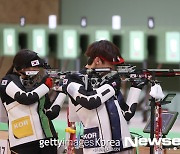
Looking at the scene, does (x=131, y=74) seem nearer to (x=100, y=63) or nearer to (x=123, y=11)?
(x=100, y=63)

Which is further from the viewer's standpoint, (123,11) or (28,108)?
(123,11)

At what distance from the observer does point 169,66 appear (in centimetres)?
686

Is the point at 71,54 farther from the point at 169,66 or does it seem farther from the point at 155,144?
the point at 155,144

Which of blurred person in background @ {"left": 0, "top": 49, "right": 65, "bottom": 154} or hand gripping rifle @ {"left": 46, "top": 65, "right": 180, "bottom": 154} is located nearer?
hand gripping rifle @ {"left": 46, "top": 65, "right": 180, "bottom": 154}

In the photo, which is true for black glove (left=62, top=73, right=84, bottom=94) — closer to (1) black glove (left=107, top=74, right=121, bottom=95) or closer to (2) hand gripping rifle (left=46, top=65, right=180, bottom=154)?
(2) hand gripping rifle (left=46, top=65, right=180, bottom=154)

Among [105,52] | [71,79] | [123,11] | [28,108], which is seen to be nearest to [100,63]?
[105,52]

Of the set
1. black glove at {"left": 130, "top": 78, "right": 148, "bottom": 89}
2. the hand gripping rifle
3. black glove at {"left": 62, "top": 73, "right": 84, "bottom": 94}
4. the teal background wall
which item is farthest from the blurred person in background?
the teal background wall

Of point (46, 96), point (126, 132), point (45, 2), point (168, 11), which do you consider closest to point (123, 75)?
point (126, 132)

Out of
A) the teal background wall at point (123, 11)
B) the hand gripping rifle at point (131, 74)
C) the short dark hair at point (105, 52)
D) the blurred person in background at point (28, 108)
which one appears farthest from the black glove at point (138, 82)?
the teal background wall at point (123, 11)

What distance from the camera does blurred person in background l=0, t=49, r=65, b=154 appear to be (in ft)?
7.93

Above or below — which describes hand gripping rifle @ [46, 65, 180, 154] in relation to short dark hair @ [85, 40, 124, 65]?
below

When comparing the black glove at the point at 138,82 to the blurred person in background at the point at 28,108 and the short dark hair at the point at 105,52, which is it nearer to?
the short dark hair at the point at 105,52

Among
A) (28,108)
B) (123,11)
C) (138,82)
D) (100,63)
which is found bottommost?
(28,108)

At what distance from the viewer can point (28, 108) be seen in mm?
2455
